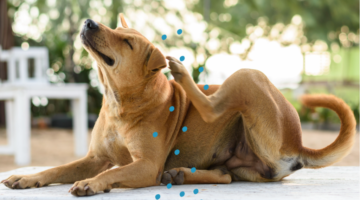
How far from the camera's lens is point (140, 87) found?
1997mm

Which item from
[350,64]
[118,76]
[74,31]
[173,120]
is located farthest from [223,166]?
[350,64]

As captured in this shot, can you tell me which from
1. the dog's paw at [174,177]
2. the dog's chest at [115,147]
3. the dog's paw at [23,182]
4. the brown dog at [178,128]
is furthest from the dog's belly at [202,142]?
the dog's paw at [23,182]

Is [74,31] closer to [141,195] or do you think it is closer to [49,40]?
[49,40]

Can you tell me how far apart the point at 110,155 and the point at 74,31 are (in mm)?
9714

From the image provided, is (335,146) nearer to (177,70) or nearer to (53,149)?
(177,70)

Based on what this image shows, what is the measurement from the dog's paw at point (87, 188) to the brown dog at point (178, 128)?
4 centimetres

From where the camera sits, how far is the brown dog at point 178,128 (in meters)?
1.89

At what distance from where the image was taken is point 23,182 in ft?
6.40

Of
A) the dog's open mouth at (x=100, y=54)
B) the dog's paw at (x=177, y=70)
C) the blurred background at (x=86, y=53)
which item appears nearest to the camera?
the dog's paw at (x=177, y=70)

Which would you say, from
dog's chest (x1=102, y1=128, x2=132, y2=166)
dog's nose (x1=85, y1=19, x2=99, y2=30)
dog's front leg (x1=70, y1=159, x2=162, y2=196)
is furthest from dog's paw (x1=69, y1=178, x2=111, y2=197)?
dog's nose (x1=85, y1=19, x2=99, y2=30)

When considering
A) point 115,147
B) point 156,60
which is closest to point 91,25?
point 156,60

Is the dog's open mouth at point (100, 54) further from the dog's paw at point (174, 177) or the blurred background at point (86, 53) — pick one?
the blurred background at point (86, 53)

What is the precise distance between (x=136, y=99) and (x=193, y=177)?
551mm

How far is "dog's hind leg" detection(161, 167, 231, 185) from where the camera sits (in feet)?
6.48
